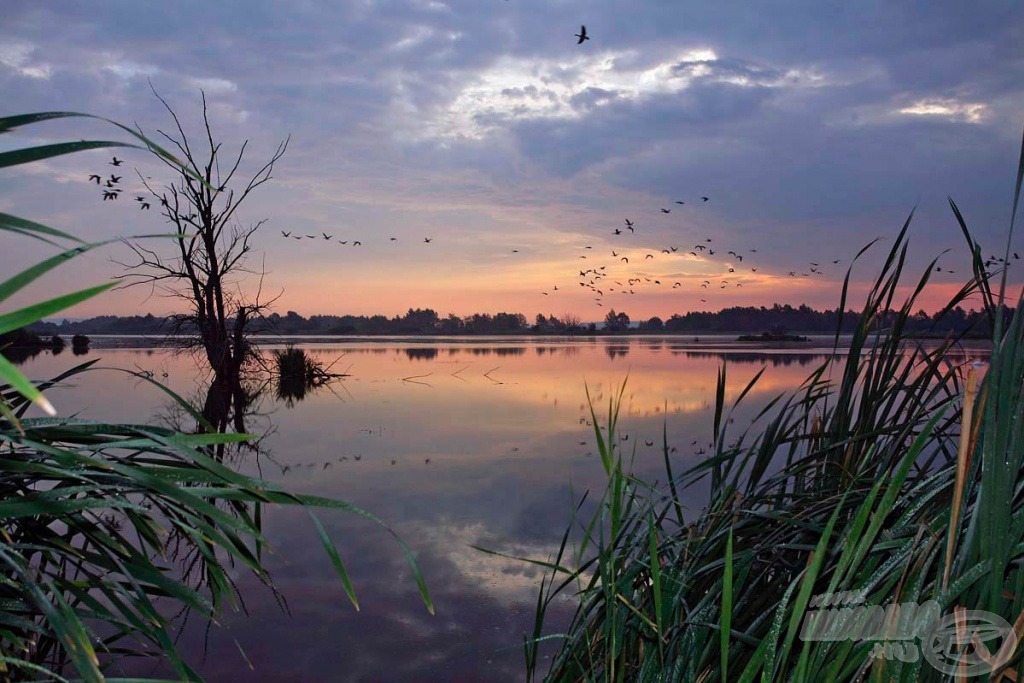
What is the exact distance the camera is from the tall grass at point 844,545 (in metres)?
1.18

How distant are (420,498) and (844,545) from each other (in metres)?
5.03

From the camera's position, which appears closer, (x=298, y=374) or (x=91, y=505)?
(x=91, y=505)

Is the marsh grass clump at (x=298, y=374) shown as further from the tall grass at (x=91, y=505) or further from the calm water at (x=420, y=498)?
the tall grass at (x=91, y=505)

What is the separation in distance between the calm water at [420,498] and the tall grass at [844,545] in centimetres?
82

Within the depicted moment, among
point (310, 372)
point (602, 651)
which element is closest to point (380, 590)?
point (602, 651)

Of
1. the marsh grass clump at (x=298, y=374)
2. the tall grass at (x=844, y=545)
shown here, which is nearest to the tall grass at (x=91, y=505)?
the tall grass at (x=844, y=545)

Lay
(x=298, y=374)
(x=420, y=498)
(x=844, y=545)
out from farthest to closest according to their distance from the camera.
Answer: (x=298, y=374)
(x=420, y=498)
(x=844, y=545)

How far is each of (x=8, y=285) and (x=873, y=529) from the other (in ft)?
4.42

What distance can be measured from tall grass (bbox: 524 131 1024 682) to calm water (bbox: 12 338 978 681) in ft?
2.70

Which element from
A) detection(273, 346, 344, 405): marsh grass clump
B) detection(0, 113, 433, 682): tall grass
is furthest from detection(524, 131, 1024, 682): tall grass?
detection(273, 346, 344, 405): marsh grass clump

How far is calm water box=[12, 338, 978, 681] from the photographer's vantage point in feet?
11.6

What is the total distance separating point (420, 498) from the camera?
19.9ft

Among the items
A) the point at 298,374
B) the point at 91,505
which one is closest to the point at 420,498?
the point at 91,505

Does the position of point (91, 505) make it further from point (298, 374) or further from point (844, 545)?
point (298, 374)
